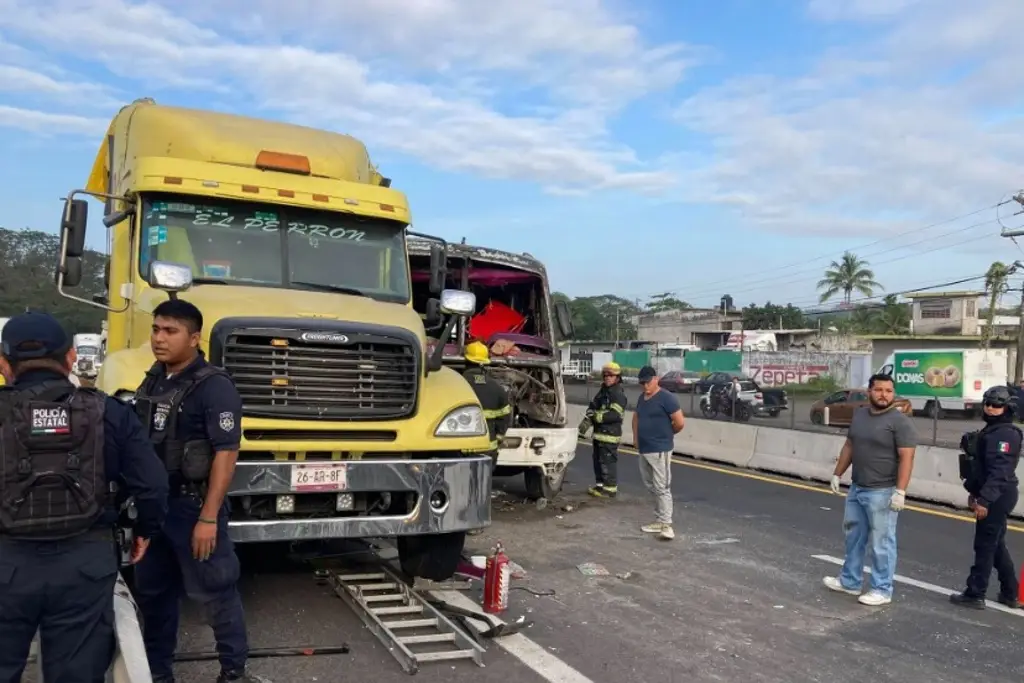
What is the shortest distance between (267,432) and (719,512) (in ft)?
21.2

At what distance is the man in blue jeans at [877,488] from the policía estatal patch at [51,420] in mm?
5527

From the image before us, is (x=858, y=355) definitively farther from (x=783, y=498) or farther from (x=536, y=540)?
(x=536, y=540)

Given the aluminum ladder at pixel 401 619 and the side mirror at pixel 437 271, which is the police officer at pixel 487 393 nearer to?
the side mirror at pixel 437 271

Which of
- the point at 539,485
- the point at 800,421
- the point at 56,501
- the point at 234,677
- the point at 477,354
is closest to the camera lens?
the point at 56,501

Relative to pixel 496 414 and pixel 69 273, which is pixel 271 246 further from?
pixel 496 414

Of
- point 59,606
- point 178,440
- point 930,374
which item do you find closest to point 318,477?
point 178,440

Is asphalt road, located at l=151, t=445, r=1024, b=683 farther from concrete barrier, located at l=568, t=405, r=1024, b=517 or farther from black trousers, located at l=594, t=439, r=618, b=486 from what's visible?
concrete barrier, located at l=568, t=405, r=1024, b=517

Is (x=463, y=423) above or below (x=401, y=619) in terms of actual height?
above

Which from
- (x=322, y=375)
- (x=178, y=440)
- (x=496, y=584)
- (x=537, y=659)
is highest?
(x=322, y=375)

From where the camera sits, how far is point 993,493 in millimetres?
6523

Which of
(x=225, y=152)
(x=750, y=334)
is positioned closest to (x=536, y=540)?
(x=225, y=152)


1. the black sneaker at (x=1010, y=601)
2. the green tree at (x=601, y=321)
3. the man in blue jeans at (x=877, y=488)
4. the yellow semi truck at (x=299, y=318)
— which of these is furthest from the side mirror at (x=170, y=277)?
the green tree at (x=601, y=321)

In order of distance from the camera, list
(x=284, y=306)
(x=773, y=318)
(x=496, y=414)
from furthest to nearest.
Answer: (x=773, y=318)
(x=496, y=414)
(x=284, y=306)

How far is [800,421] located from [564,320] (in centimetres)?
887
